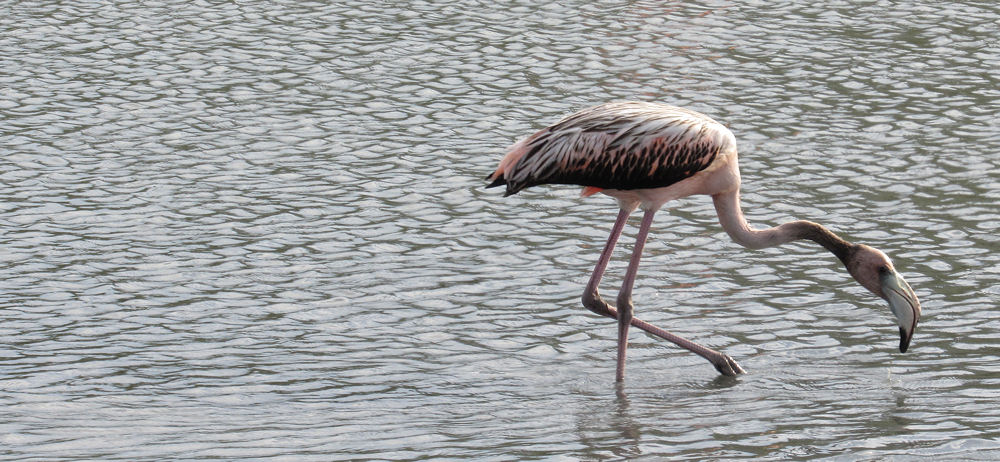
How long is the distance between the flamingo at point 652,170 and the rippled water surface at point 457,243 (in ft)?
1.52

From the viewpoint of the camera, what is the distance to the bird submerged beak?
956 centimetres

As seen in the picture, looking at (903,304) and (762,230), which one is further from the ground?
(762,230)

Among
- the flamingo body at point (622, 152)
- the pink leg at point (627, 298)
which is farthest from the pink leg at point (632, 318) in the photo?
the flamingo body at point (622, 152)

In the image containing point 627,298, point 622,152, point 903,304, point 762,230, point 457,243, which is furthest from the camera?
point 457,243

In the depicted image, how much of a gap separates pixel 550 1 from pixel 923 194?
967 centimetres

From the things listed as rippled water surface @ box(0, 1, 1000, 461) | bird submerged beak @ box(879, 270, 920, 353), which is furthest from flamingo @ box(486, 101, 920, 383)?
rippled water surface @ box(0, 1, 1000, 461)

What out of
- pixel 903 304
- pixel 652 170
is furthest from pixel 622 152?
pixel 903 304

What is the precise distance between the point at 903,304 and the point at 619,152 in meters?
2.04

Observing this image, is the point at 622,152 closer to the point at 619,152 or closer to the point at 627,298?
the point at 619,152

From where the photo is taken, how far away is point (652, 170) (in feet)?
31.8

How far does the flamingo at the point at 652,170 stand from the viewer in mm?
9672

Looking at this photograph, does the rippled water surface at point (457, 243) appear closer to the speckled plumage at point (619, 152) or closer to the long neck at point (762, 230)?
the long neck at point (762, 230)

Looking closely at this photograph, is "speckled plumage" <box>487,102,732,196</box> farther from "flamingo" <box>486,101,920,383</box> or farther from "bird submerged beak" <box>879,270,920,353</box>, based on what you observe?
"bird submerged beak" <box>879,270,920,353</box>

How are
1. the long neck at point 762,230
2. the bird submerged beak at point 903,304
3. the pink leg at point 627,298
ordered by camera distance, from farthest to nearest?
the long neck at point 762,230, the pink leg at point 627,298, the bird submerged beak at point 903,304
